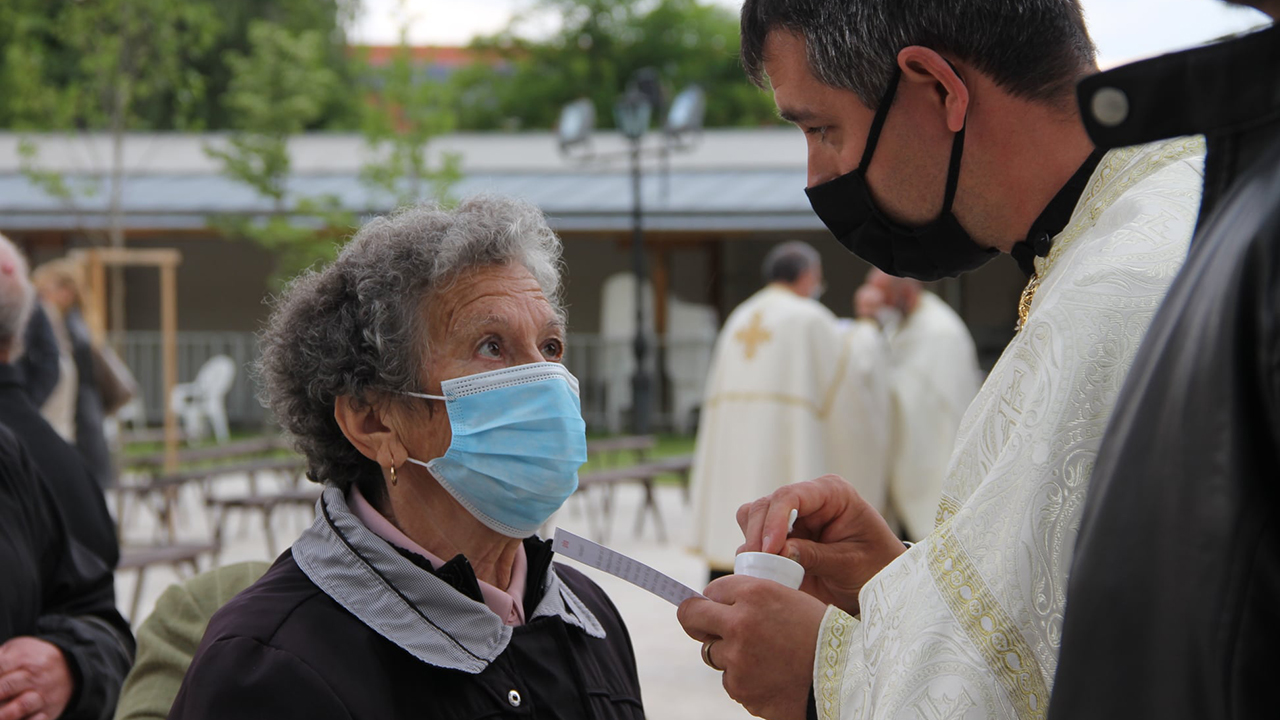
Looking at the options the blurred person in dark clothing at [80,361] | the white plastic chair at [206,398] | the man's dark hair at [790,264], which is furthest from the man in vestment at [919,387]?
the white plastic chair at [206,398]

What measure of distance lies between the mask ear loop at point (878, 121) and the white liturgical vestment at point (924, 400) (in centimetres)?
618

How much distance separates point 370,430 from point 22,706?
1.07 meters

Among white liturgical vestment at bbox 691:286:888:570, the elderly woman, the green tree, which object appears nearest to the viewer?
the elderly woman

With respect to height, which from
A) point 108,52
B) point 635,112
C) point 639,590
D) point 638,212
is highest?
point 108,52

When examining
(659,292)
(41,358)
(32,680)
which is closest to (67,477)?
(32,680)

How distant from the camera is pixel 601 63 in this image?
42750 mm

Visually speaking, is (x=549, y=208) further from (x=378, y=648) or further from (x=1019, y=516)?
(x=1019, y=516)

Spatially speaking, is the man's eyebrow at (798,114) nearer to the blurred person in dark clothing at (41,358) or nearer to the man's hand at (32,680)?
the man's hand at (32,680)

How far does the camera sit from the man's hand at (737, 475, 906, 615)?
1949 millimetres

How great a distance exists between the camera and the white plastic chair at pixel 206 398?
19031mm

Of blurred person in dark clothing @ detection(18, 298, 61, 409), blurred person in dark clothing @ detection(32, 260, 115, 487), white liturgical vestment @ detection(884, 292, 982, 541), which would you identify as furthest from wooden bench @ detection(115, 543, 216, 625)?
white liturgical vestment @ detection(884, 292, 982, 541)

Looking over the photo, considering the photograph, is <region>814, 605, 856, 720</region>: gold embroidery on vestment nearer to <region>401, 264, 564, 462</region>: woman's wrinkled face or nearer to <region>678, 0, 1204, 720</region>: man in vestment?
<region>678, 0, 1204, 720</region>: man in vestment

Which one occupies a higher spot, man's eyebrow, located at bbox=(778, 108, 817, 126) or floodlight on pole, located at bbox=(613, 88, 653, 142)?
floodlight on pole, located at bbox=(613, 88, 653, 142)

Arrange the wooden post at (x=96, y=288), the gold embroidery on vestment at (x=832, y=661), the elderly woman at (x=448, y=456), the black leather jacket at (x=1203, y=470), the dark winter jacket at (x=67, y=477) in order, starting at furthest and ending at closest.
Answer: the wooden post at (x=96, y=288)
the dark winter jacket at (x=67, y=477)
the elderly woman at (x=448, y=456)
the gold embroidery on vestment at (x=832, y=661)
the black leather jacket at (x=1203, y=470)
